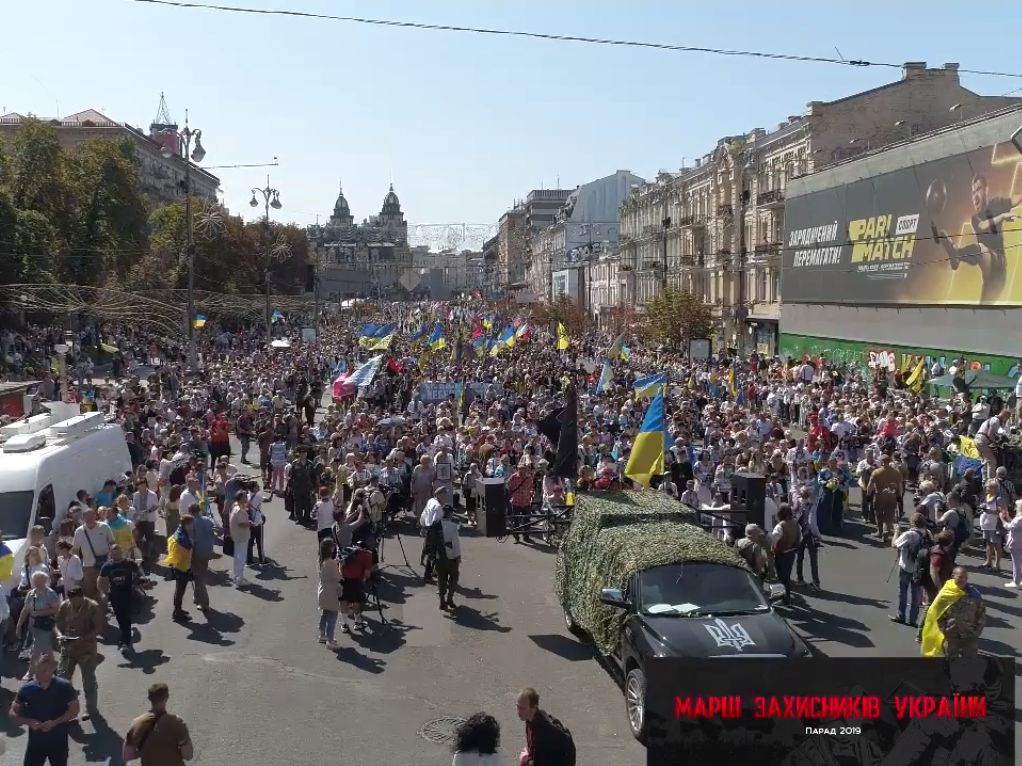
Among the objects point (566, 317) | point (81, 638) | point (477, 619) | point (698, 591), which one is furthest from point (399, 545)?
point (566, 317)

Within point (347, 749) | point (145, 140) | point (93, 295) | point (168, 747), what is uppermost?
point (145, 140)

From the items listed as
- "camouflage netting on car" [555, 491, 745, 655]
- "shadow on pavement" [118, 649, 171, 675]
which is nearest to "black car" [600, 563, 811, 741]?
"camouflage netting on car" [555, 491, 745, 655]

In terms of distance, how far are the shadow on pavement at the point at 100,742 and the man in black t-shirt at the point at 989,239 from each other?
2870 cm

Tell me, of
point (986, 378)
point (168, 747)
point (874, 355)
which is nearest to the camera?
point (168, 747)

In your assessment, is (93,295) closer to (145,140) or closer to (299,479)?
(299,479)

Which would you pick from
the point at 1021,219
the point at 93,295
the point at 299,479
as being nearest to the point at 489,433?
the point at 299,479

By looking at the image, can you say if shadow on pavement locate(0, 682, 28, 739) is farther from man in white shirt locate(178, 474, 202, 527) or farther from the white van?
man in white shirt locate(178, 474, 202, 527)

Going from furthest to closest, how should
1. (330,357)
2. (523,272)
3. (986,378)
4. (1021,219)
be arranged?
1. (523,272)
2. (330,357)
3. (1021,219)
4. (986,378)

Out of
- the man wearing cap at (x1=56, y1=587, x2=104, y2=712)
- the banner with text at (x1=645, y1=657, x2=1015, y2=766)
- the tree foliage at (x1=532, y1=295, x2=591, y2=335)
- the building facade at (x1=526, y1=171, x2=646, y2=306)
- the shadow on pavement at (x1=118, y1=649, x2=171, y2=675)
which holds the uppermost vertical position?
the building facade at (x1=526, y1=171, x2=646, y2=306)

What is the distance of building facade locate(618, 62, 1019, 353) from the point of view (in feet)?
153

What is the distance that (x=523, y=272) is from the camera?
172 m

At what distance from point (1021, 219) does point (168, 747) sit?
95.8ft

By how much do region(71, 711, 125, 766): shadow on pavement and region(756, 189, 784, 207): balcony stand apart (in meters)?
45.7

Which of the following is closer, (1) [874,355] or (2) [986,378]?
(2) [986,378]
